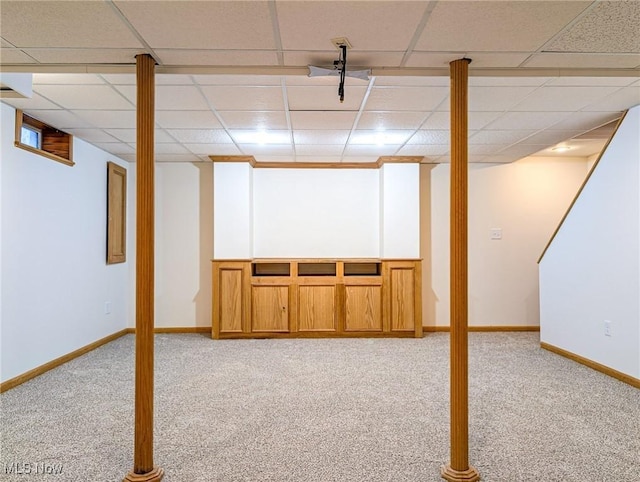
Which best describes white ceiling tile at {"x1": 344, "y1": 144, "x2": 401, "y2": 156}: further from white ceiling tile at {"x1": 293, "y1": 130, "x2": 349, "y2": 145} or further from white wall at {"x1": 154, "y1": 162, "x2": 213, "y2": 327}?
white wall at {"x1": 154, "y1": 162, "x2": 213, "y2": 327}

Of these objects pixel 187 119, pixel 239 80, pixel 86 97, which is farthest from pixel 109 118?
pixel 239 80

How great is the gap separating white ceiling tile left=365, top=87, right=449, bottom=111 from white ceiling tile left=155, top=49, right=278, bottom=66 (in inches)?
40.6

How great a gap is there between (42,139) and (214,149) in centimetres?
174

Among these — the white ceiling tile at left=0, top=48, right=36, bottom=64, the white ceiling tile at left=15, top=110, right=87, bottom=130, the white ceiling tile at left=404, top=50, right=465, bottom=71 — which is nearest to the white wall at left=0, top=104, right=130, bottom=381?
the white ceiling tile at left=15, top=110, right=87, bottom=130

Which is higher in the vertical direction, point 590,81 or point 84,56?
point 590,81

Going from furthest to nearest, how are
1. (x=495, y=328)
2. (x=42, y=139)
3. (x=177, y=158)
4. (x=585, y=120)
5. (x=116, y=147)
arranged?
(x=495, y=328) → (x=177, y=158) → (x=116, y=147) → (x=42, y=139) → (x=585, y=120)

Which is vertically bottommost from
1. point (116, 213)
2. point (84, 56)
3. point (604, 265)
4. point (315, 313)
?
point (315, 313)

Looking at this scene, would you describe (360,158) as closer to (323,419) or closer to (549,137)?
(549,137)

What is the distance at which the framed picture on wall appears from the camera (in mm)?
5199

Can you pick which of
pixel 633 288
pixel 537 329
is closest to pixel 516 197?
pixel 537 329

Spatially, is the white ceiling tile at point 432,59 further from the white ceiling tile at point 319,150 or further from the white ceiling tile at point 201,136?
the white ceiling tile at point 319,150

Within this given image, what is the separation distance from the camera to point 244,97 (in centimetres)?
328

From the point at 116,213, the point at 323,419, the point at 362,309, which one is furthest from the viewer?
the point at 362,309

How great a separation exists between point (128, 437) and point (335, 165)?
4.25m
